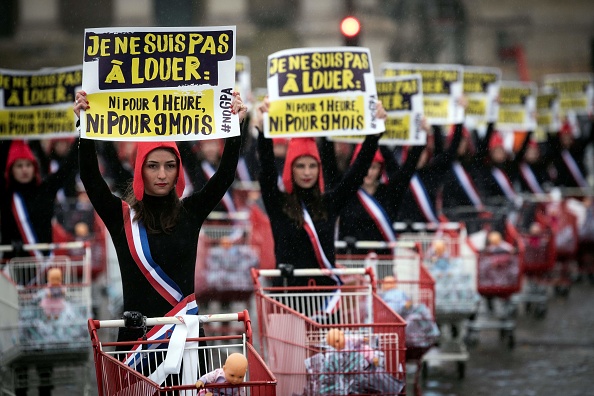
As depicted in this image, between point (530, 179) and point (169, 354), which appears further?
point (530, 179)

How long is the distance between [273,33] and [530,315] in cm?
3449

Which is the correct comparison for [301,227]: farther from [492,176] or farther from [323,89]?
[492,176]

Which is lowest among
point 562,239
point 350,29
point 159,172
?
point 562,239

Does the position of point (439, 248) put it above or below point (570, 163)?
below

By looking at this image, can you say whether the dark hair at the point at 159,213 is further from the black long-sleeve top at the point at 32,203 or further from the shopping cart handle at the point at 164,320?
the black long-sleeve top at the point at 32,203

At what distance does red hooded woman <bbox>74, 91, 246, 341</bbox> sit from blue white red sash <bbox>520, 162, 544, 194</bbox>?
38.2ft

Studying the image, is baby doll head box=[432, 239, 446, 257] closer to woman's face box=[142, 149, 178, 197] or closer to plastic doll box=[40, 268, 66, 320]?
plastic doll box=[40, 268, 66, 320]

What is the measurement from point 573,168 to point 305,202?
40.3ft

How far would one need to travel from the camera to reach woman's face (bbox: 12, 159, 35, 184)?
1080cm

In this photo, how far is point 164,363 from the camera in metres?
6.45

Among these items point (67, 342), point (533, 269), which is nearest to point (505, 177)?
point (533, 269)

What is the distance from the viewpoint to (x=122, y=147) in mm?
22344

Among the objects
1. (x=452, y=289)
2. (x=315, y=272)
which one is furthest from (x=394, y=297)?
(x=452, y=289)

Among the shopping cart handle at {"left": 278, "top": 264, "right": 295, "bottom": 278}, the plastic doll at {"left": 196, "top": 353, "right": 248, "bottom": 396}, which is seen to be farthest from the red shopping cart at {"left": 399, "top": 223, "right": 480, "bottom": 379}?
the plastic doll at {"left": 196, "top": 353, "right": 248, "bottom": 396}
